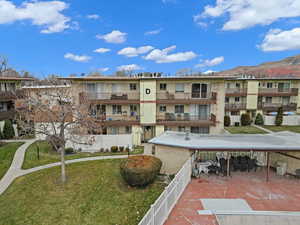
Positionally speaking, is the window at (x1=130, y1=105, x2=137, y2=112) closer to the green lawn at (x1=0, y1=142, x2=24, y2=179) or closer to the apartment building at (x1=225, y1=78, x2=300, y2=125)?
the green lawn at (x1=0, y1=142, x2=24, y2=179)

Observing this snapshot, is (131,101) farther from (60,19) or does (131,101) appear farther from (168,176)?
(60,19)

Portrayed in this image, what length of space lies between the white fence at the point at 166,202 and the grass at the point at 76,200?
2049mm

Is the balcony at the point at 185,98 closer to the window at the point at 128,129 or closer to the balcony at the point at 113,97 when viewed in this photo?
the balcony at the point at 113,97

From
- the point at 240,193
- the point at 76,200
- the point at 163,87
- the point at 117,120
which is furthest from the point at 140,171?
the point at 163,87

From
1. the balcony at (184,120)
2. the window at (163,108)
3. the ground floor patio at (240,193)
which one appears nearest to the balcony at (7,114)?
the balcony at (184,120)

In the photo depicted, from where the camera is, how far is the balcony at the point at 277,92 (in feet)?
101

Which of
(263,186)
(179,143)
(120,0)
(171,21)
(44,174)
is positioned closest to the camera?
(263,186)

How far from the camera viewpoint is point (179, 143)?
498 inches

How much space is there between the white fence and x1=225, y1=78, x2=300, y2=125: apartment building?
23.8m

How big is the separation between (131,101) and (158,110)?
3576mm

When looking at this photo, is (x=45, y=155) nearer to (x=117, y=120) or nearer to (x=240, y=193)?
(x=117, y=120)

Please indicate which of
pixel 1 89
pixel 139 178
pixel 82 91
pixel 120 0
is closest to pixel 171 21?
pixel 120 0

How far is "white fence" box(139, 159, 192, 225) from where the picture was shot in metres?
6.56

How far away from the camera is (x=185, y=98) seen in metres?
22.1
